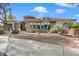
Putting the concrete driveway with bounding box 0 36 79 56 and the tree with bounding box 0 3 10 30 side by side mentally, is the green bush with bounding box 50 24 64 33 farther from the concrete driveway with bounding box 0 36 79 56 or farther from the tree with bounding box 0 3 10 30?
the tree with bounding box 0 3 10 30

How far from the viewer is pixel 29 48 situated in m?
5.33

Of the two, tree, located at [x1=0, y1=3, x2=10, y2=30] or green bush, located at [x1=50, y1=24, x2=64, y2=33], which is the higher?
tree, located at [x1=0, y1=3, x2=10, y2=30]

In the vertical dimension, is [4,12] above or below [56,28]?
above

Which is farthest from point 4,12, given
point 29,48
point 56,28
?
point 56,28

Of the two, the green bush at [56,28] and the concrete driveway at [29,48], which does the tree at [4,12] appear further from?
the green bush at [56,28]

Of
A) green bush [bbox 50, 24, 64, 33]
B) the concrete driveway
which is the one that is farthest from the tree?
green bush [bbox 50, 24, 64, 33]

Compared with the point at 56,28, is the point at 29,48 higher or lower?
lower

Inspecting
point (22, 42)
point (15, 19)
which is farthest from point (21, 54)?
point (15, 19)

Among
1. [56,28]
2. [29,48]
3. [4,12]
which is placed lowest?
[29,48]

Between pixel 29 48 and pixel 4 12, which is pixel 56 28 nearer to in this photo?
pixel 29 48

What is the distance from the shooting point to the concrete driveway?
5293 millimetres

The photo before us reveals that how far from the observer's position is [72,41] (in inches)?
209

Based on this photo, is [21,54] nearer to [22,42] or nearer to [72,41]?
[22,42]

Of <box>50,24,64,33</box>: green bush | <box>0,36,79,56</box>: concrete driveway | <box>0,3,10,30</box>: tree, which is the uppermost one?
→ <box>0,3,10,30</box>: tree
